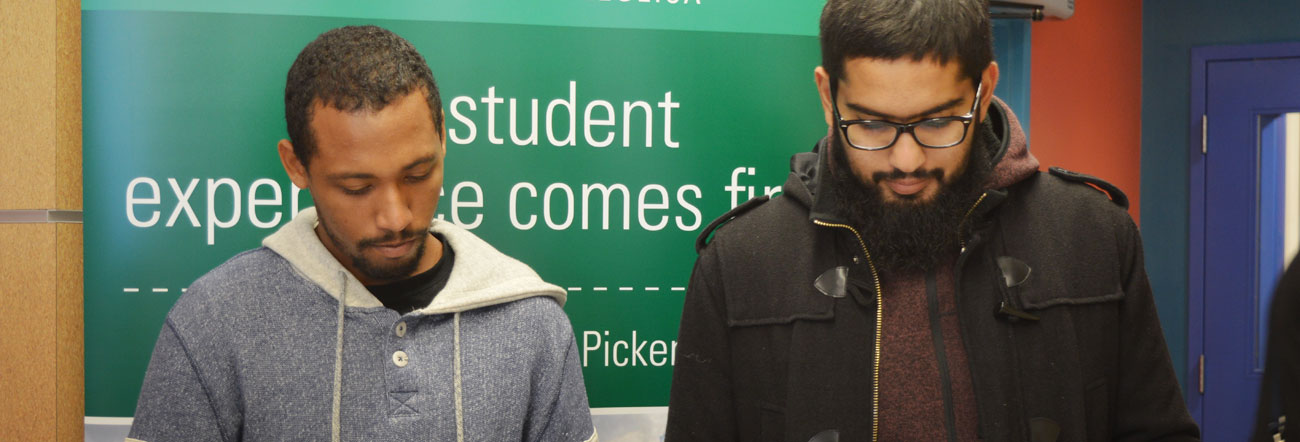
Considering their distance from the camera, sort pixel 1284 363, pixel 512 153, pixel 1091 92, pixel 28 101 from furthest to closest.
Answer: pixel 1091 92 < pixel 512 153 < pixel 28 101 < pixel 1284 363

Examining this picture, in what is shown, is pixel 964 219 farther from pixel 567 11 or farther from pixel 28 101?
pixel 28 101

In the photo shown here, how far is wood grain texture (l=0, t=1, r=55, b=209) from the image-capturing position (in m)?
1.93

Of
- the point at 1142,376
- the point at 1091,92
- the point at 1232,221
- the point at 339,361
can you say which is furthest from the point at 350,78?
the point at 1232,221

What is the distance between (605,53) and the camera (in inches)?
81.7

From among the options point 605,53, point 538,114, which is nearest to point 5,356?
point 538,114

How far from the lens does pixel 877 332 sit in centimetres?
149

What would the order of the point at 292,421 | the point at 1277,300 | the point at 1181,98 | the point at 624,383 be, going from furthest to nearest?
the point at 1181,98
the point at 624,383
the point at 292,421
the point at 1277,300

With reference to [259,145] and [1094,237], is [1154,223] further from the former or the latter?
[259,145]

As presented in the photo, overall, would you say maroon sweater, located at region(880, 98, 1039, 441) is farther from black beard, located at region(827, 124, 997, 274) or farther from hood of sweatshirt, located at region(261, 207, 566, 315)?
hood of sweatshirt, located at region(261, 207, 566, 315)

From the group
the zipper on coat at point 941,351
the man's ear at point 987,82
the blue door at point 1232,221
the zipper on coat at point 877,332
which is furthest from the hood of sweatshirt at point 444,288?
the blue door at point 1232,221

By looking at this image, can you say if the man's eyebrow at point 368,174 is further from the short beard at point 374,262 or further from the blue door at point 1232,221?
the blue door at point 1232,221

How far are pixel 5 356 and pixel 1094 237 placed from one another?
82.0 inches

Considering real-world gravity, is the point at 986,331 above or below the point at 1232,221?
below

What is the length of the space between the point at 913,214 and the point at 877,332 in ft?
0.63
